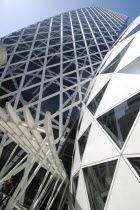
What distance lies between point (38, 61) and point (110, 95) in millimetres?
18524

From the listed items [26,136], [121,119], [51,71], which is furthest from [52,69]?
[26,136]

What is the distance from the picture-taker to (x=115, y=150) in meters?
6.53

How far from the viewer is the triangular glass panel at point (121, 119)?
659 centimetres

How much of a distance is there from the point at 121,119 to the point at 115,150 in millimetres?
1287

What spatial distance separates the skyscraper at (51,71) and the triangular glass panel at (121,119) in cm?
707

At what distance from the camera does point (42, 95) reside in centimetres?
1967

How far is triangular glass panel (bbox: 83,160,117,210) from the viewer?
248 inches

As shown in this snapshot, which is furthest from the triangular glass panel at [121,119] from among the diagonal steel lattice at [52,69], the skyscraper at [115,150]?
the diagonal steel lattice at [52,69]

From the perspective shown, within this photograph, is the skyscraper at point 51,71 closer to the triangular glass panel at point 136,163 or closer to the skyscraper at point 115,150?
the skyscraper at point 115,150

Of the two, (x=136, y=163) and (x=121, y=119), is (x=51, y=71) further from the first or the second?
(x=136, y=163)

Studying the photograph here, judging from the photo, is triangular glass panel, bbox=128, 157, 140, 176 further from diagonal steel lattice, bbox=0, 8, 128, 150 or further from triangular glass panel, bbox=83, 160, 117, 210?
diagonal steel lattice, bbox=0, 8, 128, 150

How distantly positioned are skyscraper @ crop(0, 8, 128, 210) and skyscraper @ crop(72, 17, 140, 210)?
220 inches

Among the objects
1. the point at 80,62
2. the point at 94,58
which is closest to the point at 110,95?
the point at 80,62

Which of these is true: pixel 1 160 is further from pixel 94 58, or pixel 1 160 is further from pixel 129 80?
pixel 94 58
